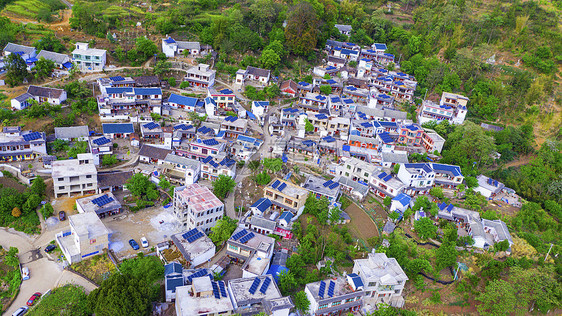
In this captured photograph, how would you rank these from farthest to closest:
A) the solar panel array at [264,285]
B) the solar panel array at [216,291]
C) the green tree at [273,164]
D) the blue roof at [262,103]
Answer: the blue roof at [262,103], the green tree at [273,164], the solar panel array at [264,285], the solar panel array at [216,291]

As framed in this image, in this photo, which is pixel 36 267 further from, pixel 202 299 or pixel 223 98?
pixel 223 98

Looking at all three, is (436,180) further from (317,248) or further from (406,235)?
(317,248)

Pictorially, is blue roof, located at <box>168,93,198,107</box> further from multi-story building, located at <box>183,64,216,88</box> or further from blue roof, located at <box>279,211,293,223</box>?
blue roof, located at <box>279,211,293,223</box>

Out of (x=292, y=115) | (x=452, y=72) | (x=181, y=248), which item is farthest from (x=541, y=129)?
(x=181, y=248)

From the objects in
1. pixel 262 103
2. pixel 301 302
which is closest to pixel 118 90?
pixel 262 103

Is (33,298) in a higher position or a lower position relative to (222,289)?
lower

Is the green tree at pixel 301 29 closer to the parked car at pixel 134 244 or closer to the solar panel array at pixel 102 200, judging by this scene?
the solar panel array at pixel 102 200

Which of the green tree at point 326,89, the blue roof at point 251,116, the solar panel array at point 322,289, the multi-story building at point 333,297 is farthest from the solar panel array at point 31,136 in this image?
the green tree at point 326,89
